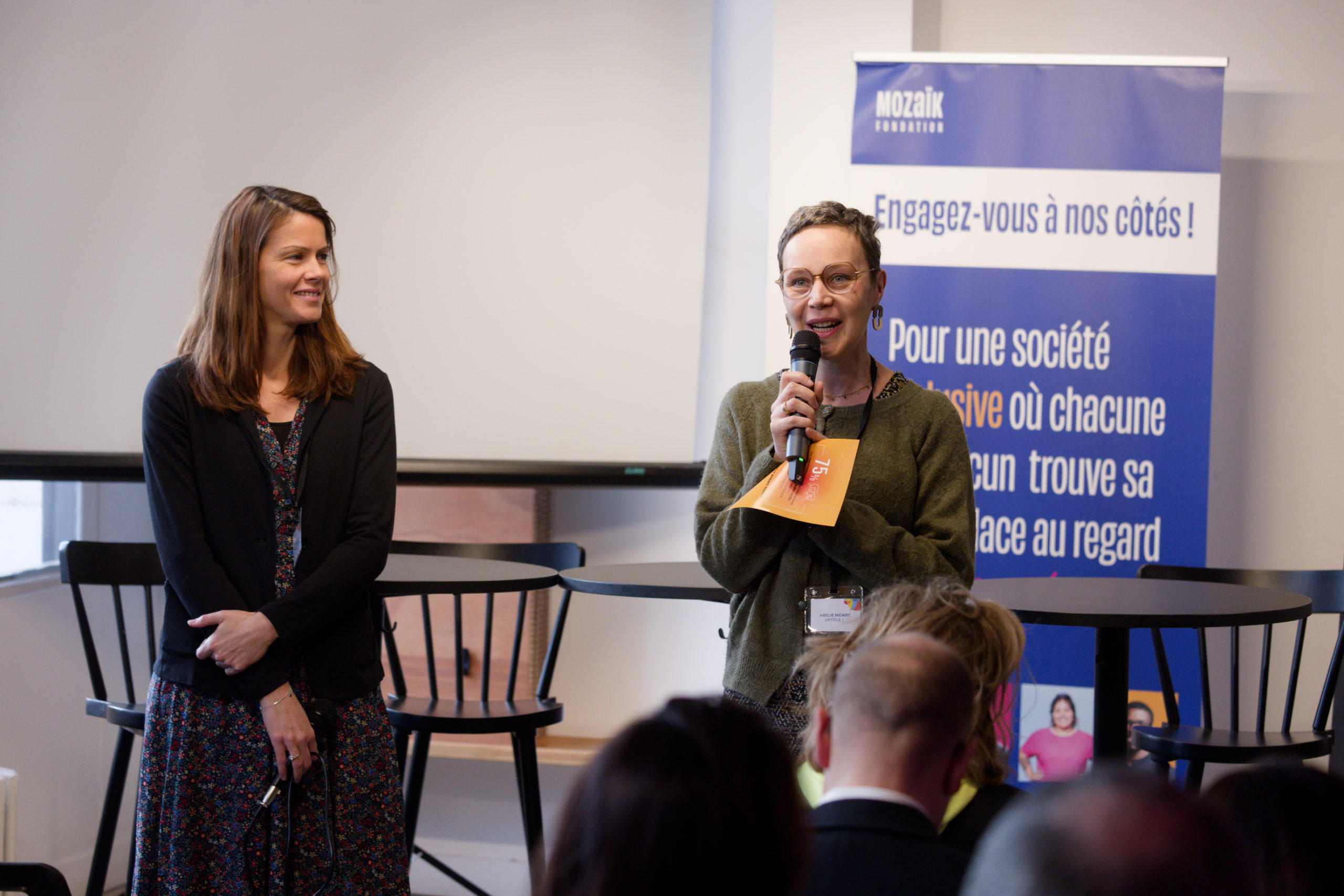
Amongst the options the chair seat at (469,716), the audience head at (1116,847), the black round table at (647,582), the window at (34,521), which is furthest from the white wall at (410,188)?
the audience head at (1116,847)

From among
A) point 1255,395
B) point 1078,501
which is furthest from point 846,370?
point 1255,395

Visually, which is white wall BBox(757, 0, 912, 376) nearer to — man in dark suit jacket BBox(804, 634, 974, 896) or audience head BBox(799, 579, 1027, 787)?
audience head BBox(799, 579, 1027, 787)

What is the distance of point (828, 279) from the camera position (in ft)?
5.58

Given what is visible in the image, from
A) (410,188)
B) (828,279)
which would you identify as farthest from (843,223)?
(410,188)

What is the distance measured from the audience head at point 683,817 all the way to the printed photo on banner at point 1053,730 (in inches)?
104

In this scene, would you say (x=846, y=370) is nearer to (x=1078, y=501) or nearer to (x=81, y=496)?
(x=1078, y=501)

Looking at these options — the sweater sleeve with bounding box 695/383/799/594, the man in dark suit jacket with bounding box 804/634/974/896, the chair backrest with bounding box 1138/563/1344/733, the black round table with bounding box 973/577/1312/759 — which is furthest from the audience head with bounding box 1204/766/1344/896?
the chair backrest with bounding box 1138/563/1344/733

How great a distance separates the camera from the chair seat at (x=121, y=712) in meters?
2.58

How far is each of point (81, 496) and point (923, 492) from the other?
2995 mm

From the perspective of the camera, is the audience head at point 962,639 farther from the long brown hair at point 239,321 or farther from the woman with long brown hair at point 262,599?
the long brown hair at point 239,321

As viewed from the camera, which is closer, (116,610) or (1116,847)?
(1116,847)

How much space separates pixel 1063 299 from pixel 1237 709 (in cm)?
120

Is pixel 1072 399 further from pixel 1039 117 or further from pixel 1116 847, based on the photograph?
pixel 1116 847

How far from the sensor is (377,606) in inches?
97.0
